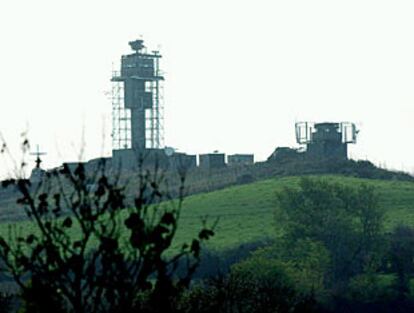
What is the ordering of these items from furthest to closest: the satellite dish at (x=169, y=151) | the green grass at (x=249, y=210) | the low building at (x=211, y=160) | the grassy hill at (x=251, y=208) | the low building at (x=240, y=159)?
the low building at (x=240, y=159) < the low building at (x=211, y=160) < the satellite dish at (x=169, y=151) < the grassy hill at (x=251, y=208) < the green grass at (x=249, y=210)

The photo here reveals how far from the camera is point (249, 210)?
6009 inches

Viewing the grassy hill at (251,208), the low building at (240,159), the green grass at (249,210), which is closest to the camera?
the green grass at (249,210)

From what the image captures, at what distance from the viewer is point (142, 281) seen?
58.2 feet

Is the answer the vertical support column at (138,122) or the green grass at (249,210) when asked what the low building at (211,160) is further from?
the green grass at (249,210)

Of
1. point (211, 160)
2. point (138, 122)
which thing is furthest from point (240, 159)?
point (138, 122)

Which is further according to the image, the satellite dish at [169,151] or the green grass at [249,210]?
the satellite dish at [169,151]

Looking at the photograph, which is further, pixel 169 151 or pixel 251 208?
pixel 169 151

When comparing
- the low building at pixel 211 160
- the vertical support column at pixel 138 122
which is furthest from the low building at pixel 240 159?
the vertical support column at pixel 138 122

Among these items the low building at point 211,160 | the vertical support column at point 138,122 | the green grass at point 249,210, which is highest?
the vertical support column at point 138,122

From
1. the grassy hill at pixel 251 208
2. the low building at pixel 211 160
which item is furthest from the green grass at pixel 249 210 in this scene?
the low building at pixel 211 160

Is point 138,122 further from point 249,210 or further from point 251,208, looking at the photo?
point 249,210

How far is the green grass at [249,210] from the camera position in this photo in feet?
458

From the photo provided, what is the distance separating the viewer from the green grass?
139750mm

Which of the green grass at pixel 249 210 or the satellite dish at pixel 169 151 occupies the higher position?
the satellite dish at pixel 169 151
